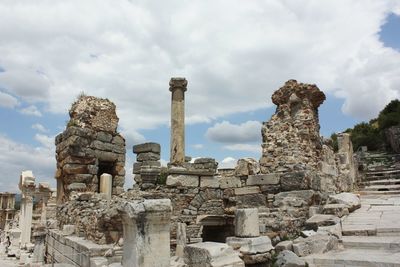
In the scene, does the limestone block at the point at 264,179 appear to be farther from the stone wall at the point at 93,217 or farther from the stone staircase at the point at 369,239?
the stone wall at the point at 93,217

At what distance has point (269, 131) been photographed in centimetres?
1080

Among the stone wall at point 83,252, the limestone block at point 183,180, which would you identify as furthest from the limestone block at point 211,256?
the limestone block at point 183,180

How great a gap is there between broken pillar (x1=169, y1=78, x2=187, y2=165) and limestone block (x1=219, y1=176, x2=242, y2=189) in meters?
2.47

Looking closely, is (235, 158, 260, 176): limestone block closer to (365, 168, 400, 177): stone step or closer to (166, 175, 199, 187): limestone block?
(166, 175, 199, 187): limestone block

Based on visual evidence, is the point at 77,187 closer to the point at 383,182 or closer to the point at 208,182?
the point at 208,182

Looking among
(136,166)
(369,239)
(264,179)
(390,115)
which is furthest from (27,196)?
(390,115)

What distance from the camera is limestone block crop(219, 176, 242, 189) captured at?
10.1m

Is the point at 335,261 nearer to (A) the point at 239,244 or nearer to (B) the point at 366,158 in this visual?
(A) the point at 239,244

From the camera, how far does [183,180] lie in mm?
10727

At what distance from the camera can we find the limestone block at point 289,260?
5.59 metres

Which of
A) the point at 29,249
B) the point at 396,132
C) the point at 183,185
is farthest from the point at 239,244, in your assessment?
the point at 396,132

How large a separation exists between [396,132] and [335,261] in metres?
25.5

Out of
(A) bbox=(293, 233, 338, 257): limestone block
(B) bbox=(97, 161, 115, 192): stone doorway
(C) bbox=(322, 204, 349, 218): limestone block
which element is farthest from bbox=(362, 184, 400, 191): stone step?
(B) bbox=(97, 161, 115, 192): stone doorway

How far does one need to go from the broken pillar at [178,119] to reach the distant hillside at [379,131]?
68.9 feet
